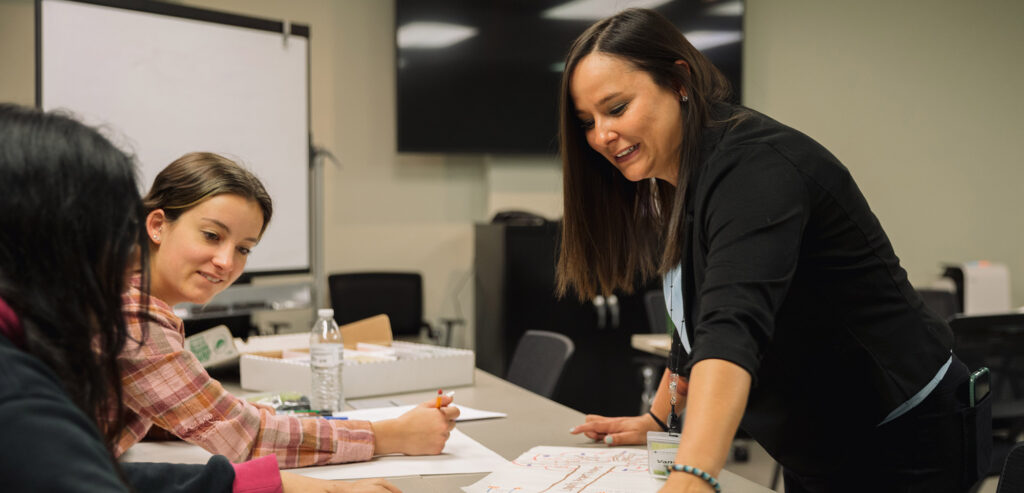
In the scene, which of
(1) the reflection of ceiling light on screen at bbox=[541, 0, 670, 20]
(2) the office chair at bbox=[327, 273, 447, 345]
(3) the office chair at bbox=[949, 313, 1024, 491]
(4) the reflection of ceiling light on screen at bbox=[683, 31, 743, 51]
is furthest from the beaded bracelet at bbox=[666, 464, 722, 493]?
(4) the reflection of ceiling light on screen at bbox=[683, 31, 743, 51]

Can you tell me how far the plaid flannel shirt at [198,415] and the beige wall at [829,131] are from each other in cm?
347

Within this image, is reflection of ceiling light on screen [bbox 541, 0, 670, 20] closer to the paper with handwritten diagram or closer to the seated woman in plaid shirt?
the seated woman in plaid shirt

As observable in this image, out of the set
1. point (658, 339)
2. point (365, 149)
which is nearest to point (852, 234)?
point (658, 339)

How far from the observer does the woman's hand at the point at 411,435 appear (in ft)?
4.86

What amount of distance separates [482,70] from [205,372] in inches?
146

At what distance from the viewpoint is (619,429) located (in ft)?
→ 5.14

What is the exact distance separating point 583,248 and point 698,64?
0.41 metres

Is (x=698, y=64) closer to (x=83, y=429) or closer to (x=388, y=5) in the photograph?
(x=83, y=429)

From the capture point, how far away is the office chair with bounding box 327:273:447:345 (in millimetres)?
4406

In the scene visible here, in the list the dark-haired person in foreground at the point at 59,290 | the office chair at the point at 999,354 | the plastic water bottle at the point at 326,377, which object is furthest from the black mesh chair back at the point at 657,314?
the dark-haired person in foreground at the point at 59,290

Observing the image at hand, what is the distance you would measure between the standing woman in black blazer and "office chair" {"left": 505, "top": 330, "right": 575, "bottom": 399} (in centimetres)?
97

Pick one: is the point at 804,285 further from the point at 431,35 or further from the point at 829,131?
the point at 829,131

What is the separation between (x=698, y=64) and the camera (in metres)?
1.26

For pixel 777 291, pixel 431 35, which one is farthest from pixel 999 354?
pixel 431 35
